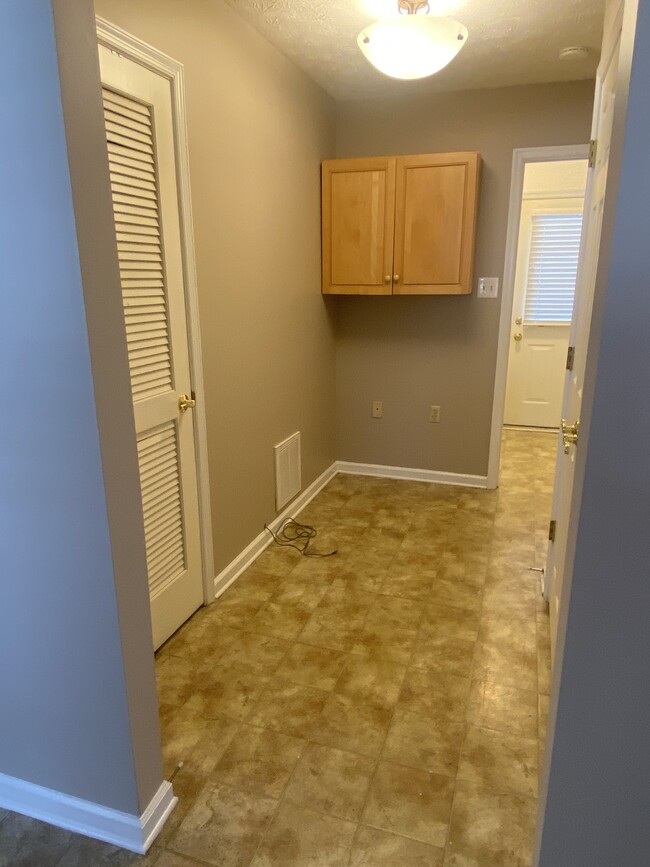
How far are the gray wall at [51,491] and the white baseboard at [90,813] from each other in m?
0.03

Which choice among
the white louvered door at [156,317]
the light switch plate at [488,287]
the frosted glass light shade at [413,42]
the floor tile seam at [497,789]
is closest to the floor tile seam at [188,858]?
the floor tile seam at [497,789]

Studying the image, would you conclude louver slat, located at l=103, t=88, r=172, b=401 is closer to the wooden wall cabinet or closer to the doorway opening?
the wooden wall cabinet

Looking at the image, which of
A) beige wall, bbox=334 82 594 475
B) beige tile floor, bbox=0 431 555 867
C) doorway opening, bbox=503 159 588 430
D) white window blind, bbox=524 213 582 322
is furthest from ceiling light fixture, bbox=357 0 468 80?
white window blind, bbox=524 213 582 322

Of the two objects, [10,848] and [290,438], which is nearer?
[10,848]

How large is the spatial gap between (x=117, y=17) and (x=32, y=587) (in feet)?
5.47

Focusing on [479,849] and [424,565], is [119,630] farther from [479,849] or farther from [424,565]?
[424,565]

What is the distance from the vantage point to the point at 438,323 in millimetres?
3812

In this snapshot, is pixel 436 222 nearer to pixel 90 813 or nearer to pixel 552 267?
pixel 552 267

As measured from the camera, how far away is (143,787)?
1455 mm

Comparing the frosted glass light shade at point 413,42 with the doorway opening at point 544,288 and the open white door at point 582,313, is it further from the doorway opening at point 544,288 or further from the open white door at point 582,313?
the doorway opening at point 544,288

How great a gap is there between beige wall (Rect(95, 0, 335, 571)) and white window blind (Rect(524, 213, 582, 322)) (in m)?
2.32

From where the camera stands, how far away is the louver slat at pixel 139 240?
1.83 m

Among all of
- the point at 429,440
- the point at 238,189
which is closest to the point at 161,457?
the point at 238,189

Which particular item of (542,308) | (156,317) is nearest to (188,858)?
(156,317)
